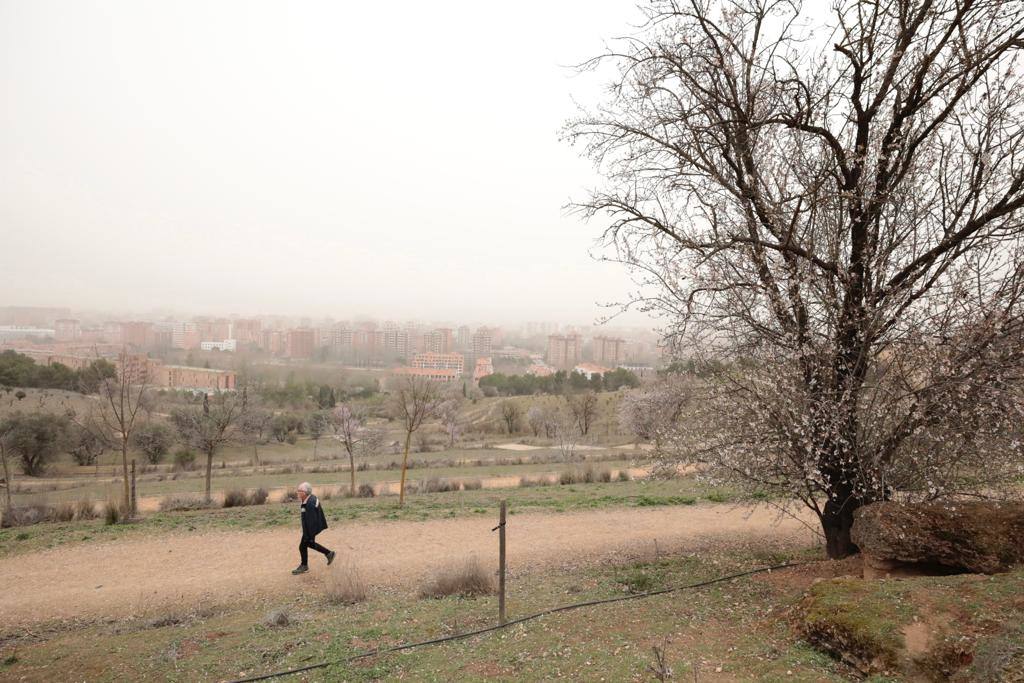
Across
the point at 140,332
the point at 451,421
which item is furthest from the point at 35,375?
the point at 451,421

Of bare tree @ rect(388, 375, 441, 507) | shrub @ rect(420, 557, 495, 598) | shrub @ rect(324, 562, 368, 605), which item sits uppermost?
bare tree @ rect(388, 375, 441, 507)

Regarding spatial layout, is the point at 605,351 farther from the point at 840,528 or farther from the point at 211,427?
the point at 840,528

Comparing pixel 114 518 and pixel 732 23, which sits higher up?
pixel 732 23

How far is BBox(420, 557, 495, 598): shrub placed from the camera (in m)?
8.24

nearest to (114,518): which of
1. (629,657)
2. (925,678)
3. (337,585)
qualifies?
(337,585)

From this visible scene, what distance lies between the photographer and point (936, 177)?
23.2 feet

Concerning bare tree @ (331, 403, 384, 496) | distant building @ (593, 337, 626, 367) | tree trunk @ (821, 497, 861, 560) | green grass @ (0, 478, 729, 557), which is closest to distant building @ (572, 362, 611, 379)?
distant building @ (593, 337, 626, 367)

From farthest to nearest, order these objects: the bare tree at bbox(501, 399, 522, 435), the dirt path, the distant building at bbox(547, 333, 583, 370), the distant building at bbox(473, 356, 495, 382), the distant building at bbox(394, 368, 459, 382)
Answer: the distant building at bbox(547, 333, 583, 370), the distant building at bbox(473, 356, 495, 382), the bare tree at bbox(501, 399, 522, 435), the distant building at bbox(394, 368, 459, 382), the dirt path

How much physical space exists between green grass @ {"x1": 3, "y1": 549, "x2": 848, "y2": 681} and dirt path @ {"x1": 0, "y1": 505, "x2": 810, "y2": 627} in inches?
47.6

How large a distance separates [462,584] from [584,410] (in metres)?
41.4

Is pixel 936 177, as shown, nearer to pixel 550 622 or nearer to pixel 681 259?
pixel 681 259

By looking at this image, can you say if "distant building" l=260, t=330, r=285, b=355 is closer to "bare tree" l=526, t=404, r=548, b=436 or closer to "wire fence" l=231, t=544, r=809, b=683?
"bare tree" l=526, t=404, r=548, b=436

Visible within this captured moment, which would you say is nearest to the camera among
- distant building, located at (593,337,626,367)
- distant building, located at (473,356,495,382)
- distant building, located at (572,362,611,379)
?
distant building, located at (572,362,611,379)

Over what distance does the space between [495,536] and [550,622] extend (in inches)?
259
